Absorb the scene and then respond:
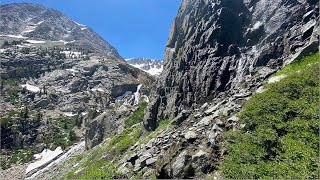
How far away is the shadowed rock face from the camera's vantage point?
27578 millimetres

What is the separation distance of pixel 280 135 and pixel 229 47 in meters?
18.0

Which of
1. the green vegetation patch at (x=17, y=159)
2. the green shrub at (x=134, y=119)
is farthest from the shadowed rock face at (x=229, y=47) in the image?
the green vegetation patch at (x=17, y=159)

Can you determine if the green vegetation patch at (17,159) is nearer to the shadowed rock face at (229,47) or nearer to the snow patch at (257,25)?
the shadowed rock face at (229,47)

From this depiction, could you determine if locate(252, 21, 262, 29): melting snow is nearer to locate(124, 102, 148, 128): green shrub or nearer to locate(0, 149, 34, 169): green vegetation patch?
locate(124, 102, 148, 128): green shrub

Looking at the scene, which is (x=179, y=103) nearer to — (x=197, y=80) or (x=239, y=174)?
(x=197, y=80)

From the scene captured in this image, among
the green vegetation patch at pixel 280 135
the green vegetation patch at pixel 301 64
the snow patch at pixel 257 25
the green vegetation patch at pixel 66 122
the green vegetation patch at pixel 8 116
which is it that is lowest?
the green vegetation patch at pixel 66 122

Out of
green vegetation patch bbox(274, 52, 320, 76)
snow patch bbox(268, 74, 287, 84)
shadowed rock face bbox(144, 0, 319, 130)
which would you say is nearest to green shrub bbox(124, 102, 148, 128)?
shadowed rock face bbox(144, 0, 319, 130)

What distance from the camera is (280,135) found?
16.2 m

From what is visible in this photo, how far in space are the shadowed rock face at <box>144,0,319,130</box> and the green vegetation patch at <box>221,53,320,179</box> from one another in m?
4.29

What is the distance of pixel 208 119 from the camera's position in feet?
70.5

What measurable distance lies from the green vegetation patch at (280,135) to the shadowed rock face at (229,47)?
4292mm

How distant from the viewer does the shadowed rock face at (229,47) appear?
90.5 ft

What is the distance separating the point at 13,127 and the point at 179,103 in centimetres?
10757

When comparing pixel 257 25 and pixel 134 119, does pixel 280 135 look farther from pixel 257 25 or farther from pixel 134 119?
pixel 134 119
